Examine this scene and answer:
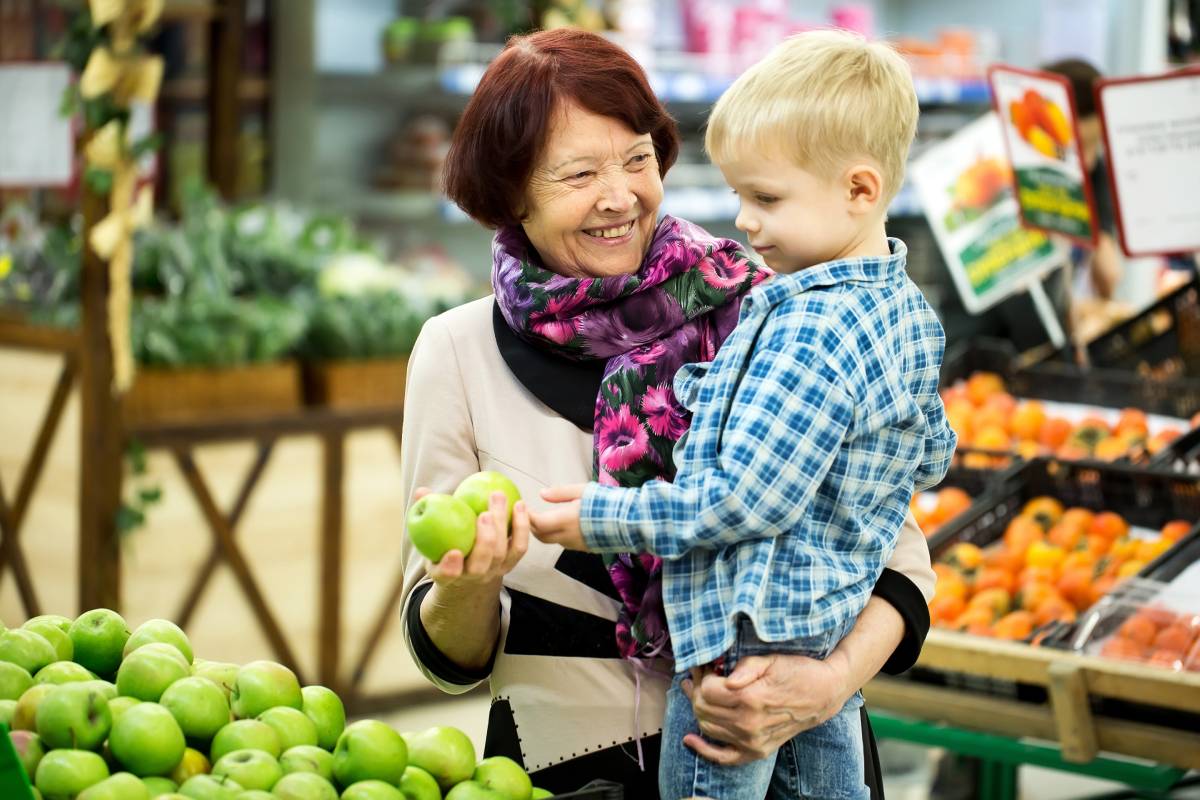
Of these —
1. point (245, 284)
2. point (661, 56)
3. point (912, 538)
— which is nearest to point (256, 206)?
point (245, 284)

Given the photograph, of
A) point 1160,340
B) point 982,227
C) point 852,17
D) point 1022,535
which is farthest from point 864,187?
point 852,17

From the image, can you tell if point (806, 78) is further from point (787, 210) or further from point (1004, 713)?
point (1004, 713)

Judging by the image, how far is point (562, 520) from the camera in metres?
1.38

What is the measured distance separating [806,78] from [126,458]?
2.91 metres

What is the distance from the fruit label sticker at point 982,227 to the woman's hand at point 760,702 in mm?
2309

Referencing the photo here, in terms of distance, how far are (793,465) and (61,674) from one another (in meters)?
0.77

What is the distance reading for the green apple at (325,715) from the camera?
4.79 ft

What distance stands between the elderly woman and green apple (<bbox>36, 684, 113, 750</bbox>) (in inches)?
15.7

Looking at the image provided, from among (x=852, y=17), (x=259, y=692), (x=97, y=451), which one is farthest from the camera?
(x=852, y=17)

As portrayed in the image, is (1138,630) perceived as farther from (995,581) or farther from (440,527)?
(440,527)

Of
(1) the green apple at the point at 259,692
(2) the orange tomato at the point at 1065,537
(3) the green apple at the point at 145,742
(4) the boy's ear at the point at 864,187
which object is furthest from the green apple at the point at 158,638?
(2) the orange tomato at the point at 1065,537

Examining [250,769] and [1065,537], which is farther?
[1065,537]

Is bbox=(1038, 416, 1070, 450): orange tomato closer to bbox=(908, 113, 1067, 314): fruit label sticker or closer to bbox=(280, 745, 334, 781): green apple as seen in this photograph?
bbox=(908, 113, 1067, 314): fruit label sticker

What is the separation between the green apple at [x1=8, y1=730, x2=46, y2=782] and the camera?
4.26 ft
